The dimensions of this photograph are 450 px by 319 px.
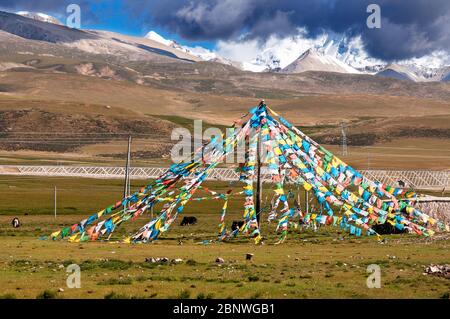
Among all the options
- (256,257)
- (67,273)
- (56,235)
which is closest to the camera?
(67,273)

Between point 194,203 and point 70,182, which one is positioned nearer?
point 194,203

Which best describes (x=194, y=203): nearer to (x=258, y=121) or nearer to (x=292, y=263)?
(x=258, y=121)

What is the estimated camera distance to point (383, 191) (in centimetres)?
3797

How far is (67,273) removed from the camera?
76.0ft

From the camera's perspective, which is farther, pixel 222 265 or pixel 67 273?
pixel 222 265

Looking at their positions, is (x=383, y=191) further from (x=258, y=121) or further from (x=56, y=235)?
(x=56, y=235)
